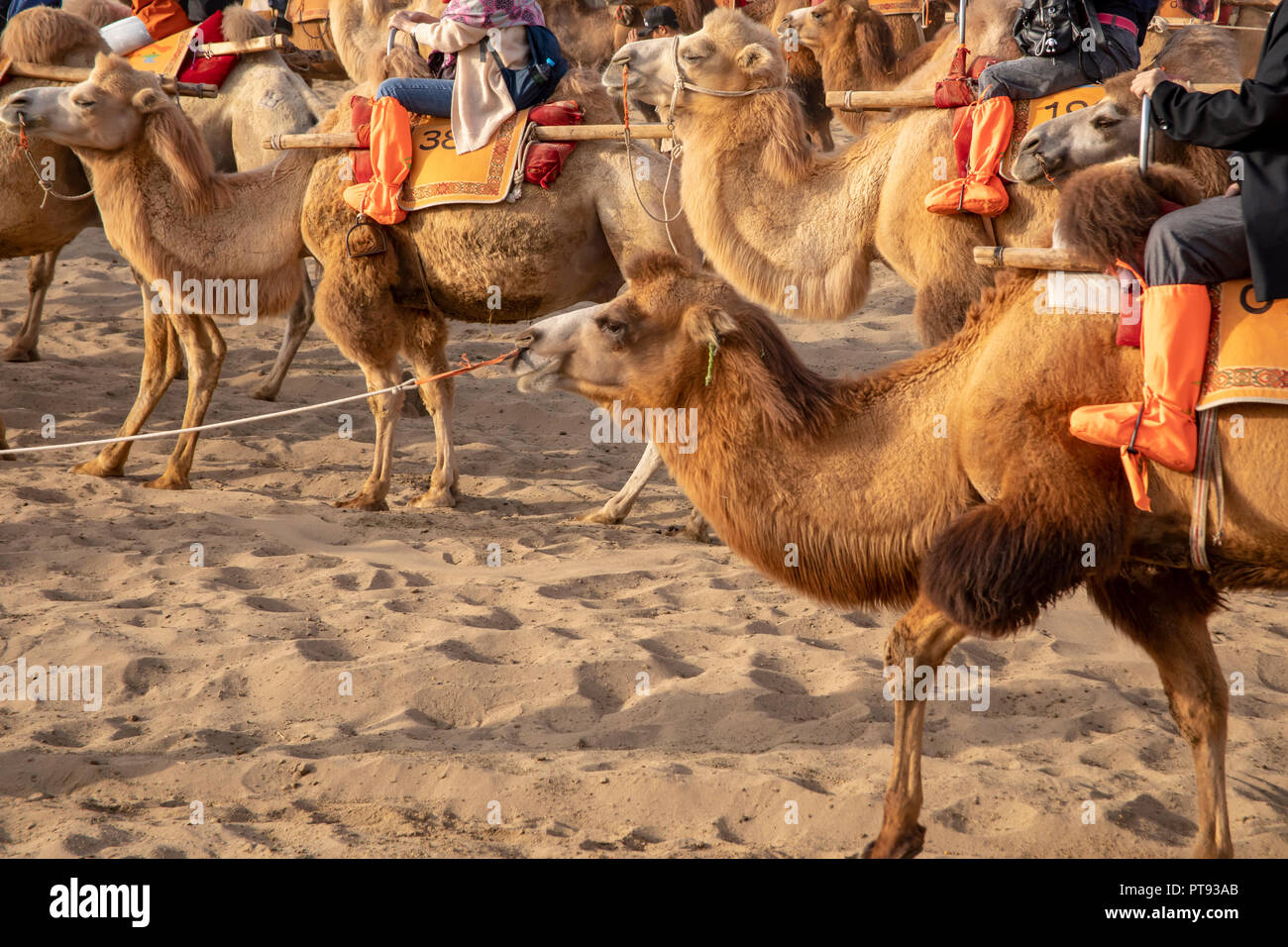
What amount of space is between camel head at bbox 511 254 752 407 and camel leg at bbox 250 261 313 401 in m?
5.33

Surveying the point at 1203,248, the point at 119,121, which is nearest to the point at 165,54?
the point at 119,121

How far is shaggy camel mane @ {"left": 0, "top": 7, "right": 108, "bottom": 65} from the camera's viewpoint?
8.28 metres

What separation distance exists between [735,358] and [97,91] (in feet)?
16.1

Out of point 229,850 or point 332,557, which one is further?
point 332,557

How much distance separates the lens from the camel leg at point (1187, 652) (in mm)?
3783

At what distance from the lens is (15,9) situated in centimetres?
951

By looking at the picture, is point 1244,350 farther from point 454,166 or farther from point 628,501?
point 454,166

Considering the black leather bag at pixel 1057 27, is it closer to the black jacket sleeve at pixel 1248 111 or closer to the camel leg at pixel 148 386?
the black jacket sleeve at pixel 1248 111

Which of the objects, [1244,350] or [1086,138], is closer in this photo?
[1244,350]

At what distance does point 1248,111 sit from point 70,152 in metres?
7.08

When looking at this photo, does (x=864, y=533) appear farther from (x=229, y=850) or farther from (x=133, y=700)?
(x=133, y=700)

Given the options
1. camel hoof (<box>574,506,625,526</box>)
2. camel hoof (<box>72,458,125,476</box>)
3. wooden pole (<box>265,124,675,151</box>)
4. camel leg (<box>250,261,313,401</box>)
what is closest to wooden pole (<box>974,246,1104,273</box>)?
wooden pole (<box>265,124,675,151</box>)

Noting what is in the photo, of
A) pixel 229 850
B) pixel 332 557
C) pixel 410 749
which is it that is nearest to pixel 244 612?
pixel 332 557

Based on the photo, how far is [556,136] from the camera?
22.2ft
